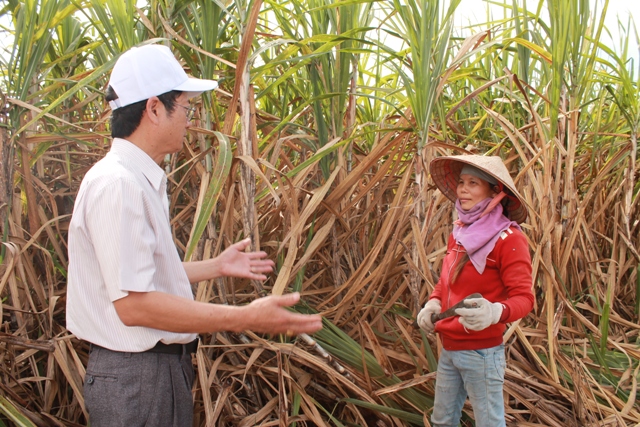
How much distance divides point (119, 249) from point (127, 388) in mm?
380

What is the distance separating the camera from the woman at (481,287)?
2.01 meters

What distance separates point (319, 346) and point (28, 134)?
152 centimetres

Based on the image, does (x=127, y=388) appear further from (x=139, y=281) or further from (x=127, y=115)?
(x=127, y=115)

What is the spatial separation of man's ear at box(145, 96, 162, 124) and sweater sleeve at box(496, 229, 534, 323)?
3.89 feet

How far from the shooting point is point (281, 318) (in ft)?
4.64

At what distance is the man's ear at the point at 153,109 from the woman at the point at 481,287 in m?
1.06

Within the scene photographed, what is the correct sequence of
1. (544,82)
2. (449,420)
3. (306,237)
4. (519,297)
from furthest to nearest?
(544,82)
(306,237)
(449,420)
(519,297)

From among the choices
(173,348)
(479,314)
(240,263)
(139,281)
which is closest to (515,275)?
(479,314)

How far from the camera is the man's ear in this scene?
4.93 feet

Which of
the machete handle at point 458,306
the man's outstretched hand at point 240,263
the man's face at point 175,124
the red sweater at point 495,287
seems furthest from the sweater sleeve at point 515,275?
the man's face at point 175,124

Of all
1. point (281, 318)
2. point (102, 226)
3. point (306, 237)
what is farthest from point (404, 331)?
point (102, 226)

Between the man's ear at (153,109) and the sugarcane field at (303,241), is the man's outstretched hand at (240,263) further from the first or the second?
the man's ear at (153,109)

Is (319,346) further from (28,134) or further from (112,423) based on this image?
(28,134)

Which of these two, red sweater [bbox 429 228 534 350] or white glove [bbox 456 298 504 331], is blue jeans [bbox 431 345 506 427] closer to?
red sweater [bbox 429 228 534 350]
